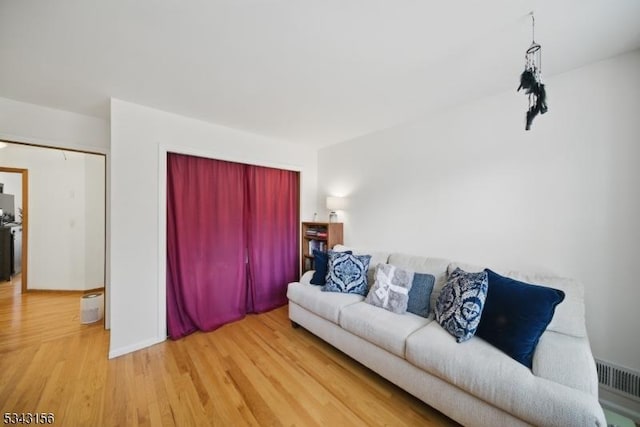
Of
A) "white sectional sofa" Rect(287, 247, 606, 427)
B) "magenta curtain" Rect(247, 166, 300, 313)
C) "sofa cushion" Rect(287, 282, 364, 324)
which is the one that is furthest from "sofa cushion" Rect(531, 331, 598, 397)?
"magenta curtain" Rect(247, 166, 300, 313)

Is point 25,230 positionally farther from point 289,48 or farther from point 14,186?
point 289,48

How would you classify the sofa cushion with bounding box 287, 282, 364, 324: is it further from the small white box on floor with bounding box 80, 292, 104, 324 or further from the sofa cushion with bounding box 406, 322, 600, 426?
the small white box on floor with bounding box 80, 292, 104, 324

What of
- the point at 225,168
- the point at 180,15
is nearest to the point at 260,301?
the point at 225,168

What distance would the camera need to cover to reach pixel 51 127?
237cm

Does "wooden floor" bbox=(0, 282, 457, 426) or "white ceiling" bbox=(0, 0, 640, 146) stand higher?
"white ceiling" bbox=(0, 0, 640, 146)

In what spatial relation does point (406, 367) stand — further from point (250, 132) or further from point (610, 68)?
point (250, 132)

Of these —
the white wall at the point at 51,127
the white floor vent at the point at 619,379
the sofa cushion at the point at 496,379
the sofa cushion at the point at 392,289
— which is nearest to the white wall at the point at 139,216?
the white wall at the point at 51,127

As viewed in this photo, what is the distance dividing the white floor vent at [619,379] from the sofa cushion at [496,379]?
3.15 ft

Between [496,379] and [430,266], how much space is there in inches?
41.6

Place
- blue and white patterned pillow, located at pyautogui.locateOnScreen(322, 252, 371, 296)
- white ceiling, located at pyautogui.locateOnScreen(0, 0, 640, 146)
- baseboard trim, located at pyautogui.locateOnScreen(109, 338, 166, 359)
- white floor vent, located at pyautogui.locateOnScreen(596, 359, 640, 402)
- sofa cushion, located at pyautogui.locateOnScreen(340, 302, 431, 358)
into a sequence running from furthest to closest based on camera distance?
blue and white patterned pillow, located at pyautogui.locateOnScreen(322, 252, 371, 296) → baseboard trim, located at pyautogui.locateOnScreen(109, 338, 166, 359) → sofa cushion, located at pyautogui.locateOnScreen(340, 302, 431, 358) → white floor vent, located at pyautogui.locateOnScreen(596, 359, 640, 402) → white ceiling, located at pyautogui.locateOnScreen(0, 0, 640, 146)

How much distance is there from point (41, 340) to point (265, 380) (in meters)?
2.48

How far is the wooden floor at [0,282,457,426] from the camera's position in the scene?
5.10ft

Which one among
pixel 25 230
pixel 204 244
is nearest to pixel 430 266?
pixel 204 244

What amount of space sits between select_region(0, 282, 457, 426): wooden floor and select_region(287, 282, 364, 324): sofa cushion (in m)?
0.39
